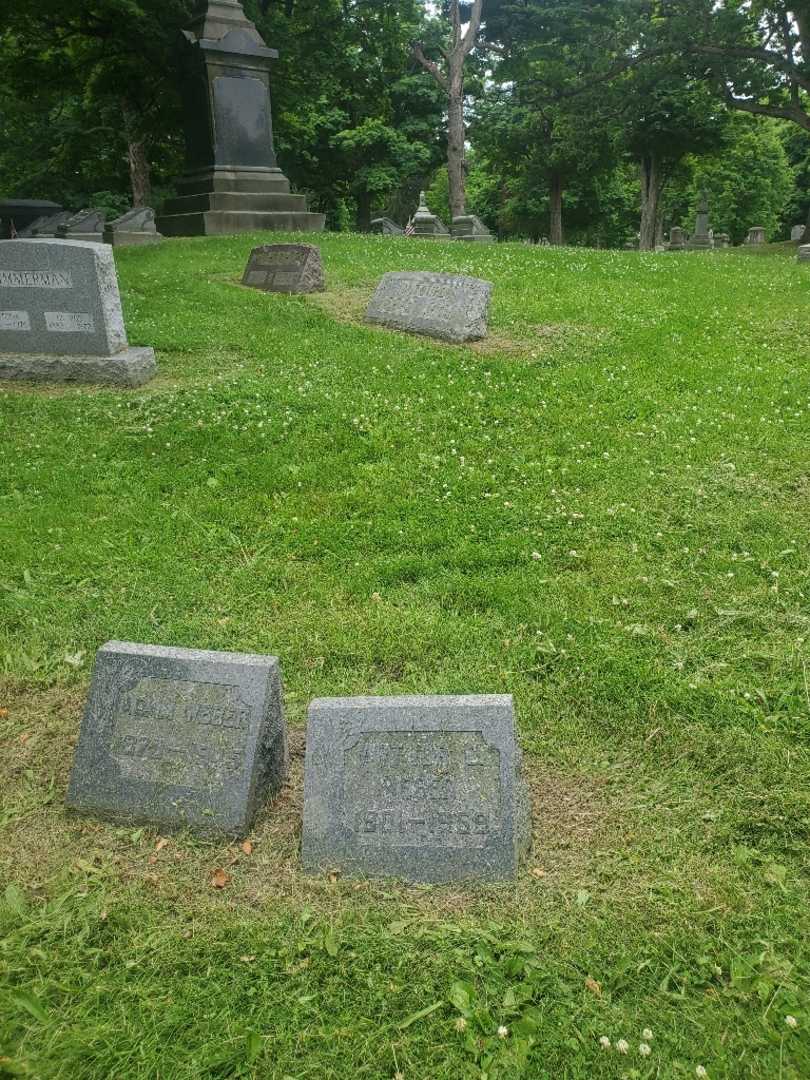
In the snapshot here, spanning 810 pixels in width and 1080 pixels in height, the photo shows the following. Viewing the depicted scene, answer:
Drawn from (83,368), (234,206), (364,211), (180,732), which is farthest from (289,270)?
(364,211)

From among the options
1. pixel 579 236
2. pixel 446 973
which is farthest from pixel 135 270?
pixel 579 236

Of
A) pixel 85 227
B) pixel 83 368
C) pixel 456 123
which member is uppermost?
pixel 456 123

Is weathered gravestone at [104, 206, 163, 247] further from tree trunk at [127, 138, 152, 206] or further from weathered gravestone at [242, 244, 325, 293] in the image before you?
tree trunk at [127, 138, 152, 206]

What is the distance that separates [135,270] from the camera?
14.5 meters

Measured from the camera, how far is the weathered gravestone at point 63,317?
9227 millimetres

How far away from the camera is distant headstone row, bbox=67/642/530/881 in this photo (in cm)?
332

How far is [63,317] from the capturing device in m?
9.45

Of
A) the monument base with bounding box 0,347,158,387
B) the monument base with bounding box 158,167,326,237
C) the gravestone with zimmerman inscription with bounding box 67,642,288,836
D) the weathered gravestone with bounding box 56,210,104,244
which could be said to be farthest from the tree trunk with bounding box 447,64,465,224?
the gravestone with zimmerman inscription with bounding box 67,642,288,836

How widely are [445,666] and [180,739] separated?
1626mm

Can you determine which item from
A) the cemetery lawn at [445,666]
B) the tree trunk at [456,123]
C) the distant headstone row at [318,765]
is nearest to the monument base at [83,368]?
the cemetery lawn at [445,666]

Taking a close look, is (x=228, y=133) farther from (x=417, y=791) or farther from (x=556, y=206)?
(x=556, y=206)

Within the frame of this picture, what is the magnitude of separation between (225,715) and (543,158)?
126 ft

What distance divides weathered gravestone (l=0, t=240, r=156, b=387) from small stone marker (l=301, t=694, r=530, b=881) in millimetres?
7045

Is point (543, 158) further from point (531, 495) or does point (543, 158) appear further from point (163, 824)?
point (163, 824)
